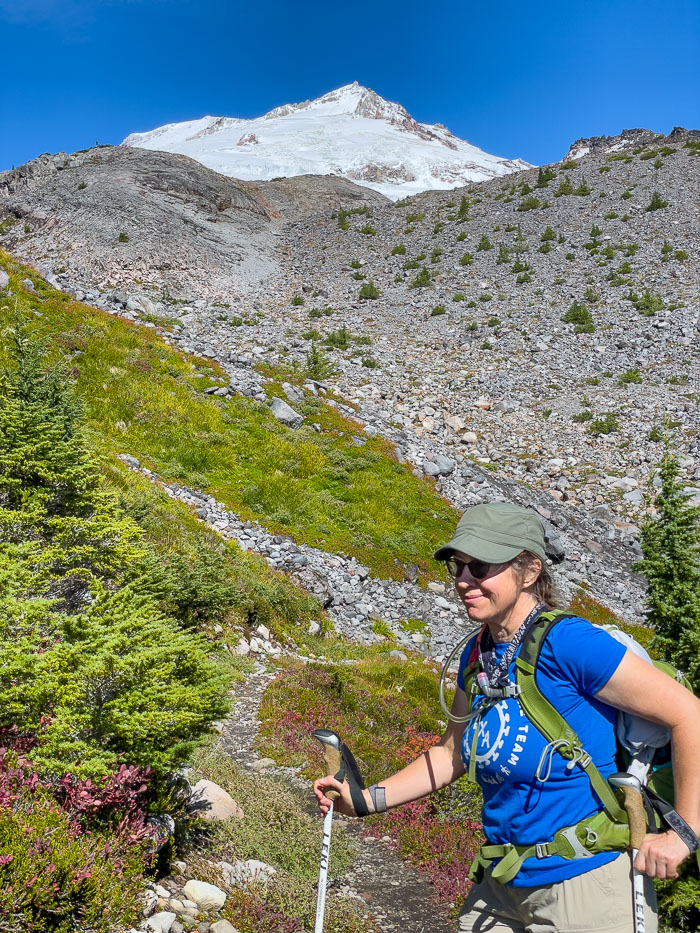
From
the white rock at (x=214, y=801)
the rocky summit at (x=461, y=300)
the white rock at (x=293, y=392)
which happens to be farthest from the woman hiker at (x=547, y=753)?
the white rock at (x=293, y=392)

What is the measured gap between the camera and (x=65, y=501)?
7430mm

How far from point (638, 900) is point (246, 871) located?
372 cm

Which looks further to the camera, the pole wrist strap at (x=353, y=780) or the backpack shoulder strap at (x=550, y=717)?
the pole wrist strap at (x=353, y=780)

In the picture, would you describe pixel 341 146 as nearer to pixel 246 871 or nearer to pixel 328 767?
pixel 246 871

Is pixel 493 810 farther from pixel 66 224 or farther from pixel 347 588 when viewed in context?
pixel 66 224

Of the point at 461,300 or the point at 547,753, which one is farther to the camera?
the point at 461,300

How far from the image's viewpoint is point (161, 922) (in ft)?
11.6

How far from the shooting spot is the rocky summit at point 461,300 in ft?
67.2

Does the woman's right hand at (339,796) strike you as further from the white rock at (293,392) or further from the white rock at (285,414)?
the white rock at (293,392)

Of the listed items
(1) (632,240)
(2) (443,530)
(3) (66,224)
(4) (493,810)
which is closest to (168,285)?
(3) (66,224)

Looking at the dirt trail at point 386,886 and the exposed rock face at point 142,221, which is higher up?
the exposed rock face at point 142,221

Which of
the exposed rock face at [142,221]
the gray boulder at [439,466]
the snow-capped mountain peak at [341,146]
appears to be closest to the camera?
the gray boulder at [439,466]

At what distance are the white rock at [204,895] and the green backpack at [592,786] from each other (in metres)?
2.82

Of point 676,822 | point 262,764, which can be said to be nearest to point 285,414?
point 262,764
